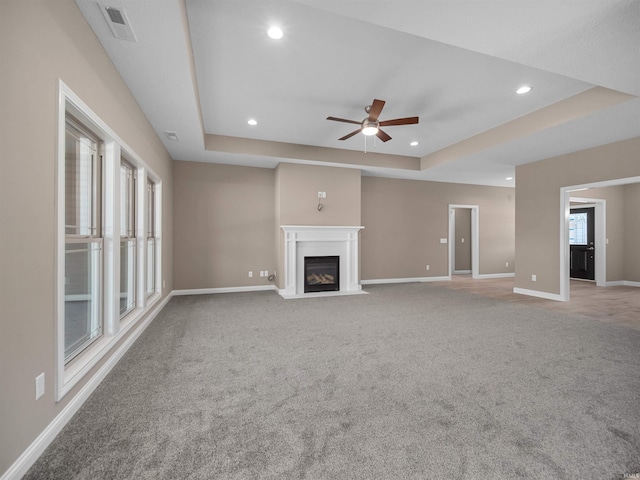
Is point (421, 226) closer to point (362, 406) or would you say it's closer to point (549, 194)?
point (549, 194)

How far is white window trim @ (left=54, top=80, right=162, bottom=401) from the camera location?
5.76 ft

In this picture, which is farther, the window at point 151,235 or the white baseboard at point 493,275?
the white baseboard at point 493,275

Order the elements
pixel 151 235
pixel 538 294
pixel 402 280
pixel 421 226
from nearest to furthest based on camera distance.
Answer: pixel 151 235, pixel 538 294, pixel 402 280, pixel 421 226

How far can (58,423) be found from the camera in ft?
5.66

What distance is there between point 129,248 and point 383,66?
3.61m

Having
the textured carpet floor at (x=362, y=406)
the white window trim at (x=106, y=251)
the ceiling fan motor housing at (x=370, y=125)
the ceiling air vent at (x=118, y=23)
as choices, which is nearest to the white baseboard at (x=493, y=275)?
the textured carpet floor at (x=362, y=406)

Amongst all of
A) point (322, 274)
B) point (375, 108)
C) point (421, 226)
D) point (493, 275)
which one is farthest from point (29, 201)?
point (493, 275)

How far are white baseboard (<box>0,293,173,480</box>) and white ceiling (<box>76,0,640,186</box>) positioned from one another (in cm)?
257

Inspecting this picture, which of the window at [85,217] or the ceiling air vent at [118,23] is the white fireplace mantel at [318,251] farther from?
the ceiling air vent at [118,23]

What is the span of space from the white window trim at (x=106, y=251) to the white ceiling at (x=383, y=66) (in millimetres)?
654

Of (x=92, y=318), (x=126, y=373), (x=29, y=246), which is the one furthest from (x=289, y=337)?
(x=29, y=246)

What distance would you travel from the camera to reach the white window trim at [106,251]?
5.76 feet

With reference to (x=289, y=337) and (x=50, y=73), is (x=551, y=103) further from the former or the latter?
(x=50, y=73)

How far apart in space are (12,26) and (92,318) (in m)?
2.23
